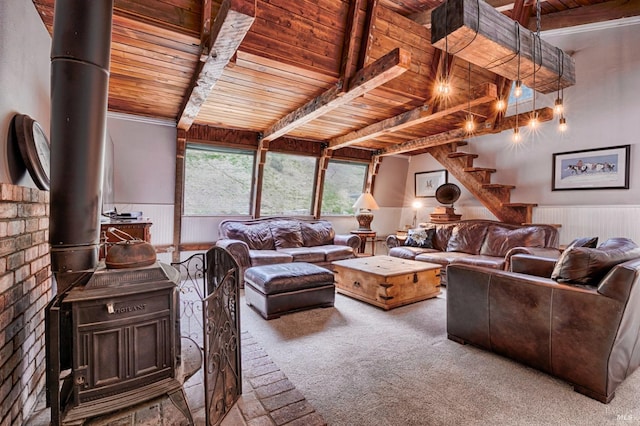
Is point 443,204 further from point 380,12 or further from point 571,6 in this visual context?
point 380,12

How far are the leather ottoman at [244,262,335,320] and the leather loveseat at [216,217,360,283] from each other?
0.86 metres

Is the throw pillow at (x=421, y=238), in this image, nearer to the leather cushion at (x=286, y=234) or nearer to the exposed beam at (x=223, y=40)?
the leather cushion at (x=286, y=234)

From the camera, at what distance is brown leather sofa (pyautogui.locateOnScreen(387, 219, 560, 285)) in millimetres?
4109

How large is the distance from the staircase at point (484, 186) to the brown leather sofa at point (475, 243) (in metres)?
0.27

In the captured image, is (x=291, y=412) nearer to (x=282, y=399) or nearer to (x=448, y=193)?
(x=282, y=399)

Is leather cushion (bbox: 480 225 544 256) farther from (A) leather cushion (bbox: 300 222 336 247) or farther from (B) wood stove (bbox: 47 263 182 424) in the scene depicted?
(B) wood stove (bbox: 47 263 182 424)

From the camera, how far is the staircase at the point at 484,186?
15.8ft

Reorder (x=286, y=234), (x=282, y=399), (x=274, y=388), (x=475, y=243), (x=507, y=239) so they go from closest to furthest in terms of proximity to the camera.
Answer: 1. (x=282, y=399)
2. (x=274, y=388)
3. (x=507, y=239)
4. (x=475, y=243)
5. (x=286, y=234)

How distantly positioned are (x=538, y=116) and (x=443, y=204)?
7.90ft

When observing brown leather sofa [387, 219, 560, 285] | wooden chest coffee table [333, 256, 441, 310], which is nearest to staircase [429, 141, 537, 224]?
brown leather sofa [387, 219, 560, 285]

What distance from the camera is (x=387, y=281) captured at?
3.37m

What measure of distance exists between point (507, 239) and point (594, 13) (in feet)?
9.88

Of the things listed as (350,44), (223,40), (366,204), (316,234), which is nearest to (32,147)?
(223,40)

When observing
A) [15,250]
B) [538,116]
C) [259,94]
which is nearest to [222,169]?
[259,94]
